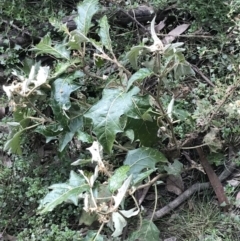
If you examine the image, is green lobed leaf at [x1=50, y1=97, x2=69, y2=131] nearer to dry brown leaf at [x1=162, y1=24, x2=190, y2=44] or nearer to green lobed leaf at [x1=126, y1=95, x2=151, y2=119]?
green lobed leaf at [x1=126, y1=95, x2=151, y2=119]

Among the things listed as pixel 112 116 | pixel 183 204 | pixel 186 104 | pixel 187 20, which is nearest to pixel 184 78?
pixel 186 104

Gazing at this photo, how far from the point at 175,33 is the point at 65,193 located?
124 centimetres

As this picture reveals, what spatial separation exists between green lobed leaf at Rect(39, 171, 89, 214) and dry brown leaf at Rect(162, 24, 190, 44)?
3.59 feet

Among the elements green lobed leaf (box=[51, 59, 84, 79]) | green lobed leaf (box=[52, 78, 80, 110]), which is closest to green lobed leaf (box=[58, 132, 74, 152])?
green lobed leaf (box=[52, 78, 80, 110])

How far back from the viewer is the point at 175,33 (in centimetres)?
260

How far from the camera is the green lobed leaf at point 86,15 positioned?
188cm

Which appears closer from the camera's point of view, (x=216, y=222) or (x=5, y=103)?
(x=216, y=222)

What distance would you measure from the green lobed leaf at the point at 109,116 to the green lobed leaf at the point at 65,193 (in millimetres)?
151

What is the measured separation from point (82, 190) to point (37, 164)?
27.8 inches

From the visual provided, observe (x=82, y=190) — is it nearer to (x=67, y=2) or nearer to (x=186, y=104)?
(x=186, y=104)

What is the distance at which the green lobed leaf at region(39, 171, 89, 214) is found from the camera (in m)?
1.67

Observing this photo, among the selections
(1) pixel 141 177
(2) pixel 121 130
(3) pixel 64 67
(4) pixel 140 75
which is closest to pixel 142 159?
(1) pixel 141 177

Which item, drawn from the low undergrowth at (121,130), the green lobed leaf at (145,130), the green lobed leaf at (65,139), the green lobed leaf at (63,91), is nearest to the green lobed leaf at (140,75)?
the low undergrowth at (121,130)

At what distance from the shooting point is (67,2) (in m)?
2.80
